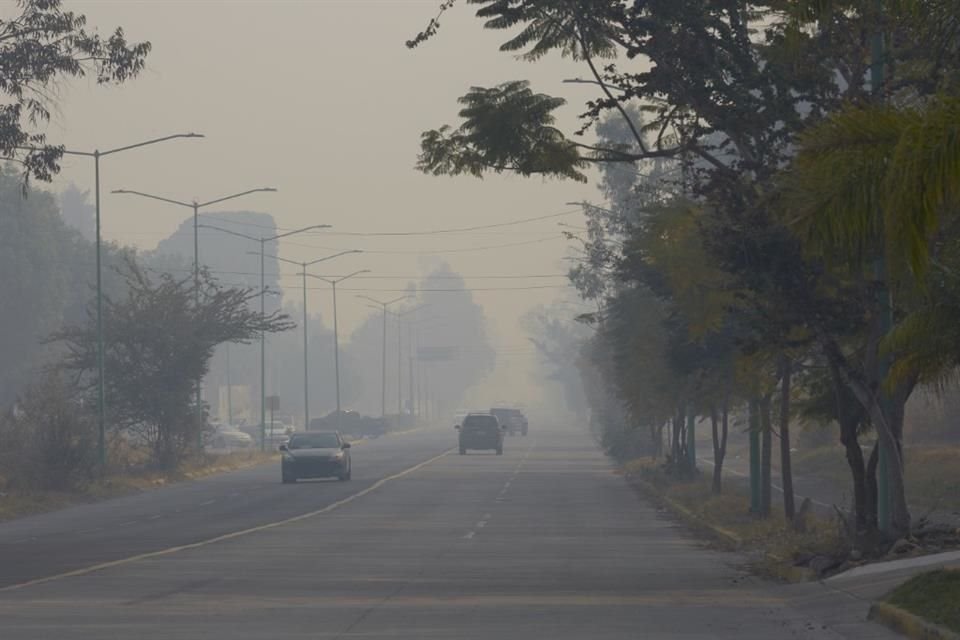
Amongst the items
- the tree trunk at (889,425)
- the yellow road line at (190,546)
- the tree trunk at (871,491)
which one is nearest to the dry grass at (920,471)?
the tree trunk at (871,491)

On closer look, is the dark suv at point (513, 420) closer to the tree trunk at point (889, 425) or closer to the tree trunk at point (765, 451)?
the tree trunk at point (765, 451)

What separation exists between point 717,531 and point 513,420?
95.1 metres

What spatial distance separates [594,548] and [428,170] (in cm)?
774

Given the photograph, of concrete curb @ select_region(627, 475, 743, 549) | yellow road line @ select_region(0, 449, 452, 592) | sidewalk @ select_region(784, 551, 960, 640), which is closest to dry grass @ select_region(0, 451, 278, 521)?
yellow road line @ select_region(0, 449, 452, 592)

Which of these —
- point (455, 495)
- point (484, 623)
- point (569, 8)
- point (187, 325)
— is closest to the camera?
point (484, 623)

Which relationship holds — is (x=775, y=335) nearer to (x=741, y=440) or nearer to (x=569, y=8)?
(x=569, y=8)

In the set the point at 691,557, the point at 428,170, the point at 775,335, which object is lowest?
the point at 691,557

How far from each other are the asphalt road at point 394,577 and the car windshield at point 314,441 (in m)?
11.3

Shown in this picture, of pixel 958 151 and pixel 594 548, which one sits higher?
pixel 958 151

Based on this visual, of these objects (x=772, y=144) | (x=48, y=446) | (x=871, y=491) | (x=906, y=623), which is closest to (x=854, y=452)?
(x=871, y=491)

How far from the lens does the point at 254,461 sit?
254ft

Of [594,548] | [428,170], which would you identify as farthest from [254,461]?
[428,170]

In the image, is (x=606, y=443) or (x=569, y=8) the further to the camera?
(x=606, y=443)

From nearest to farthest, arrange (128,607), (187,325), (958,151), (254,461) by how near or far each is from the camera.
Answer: (958,151) → (128,607) → (187,325) → (254,461)
